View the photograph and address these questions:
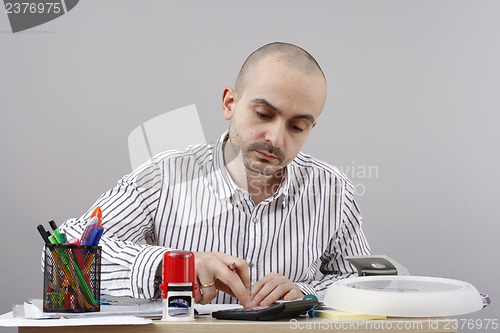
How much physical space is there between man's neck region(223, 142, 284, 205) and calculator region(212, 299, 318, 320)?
64 centimetres

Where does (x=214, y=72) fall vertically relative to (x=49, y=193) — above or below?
above

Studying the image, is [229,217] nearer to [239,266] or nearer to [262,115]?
[262,115]

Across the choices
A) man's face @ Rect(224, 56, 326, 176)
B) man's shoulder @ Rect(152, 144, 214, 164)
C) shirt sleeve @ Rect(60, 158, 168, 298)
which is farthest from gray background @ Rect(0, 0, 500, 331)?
man's face @ Rect(224, 56, 326, 176)

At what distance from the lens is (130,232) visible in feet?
4.46

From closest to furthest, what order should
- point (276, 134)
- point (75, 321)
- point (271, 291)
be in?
point (75, 321) < point (271, 291) < point (276, 134)

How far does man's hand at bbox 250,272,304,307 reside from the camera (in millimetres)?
941

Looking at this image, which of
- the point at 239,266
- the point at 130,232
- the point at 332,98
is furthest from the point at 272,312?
the point at 332,98

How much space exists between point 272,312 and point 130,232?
2.22 ft

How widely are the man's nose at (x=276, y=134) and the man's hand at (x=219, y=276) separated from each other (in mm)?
406

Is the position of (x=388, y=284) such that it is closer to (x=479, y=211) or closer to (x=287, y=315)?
(x=287, y=315)

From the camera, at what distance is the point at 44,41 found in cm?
196

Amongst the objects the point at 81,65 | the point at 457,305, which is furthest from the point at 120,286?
the point at 81,65

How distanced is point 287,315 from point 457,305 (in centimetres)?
23

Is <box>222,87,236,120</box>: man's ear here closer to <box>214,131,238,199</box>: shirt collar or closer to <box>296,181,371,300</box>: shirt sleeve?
<box>214,131,238,199</box>: shirt collar
